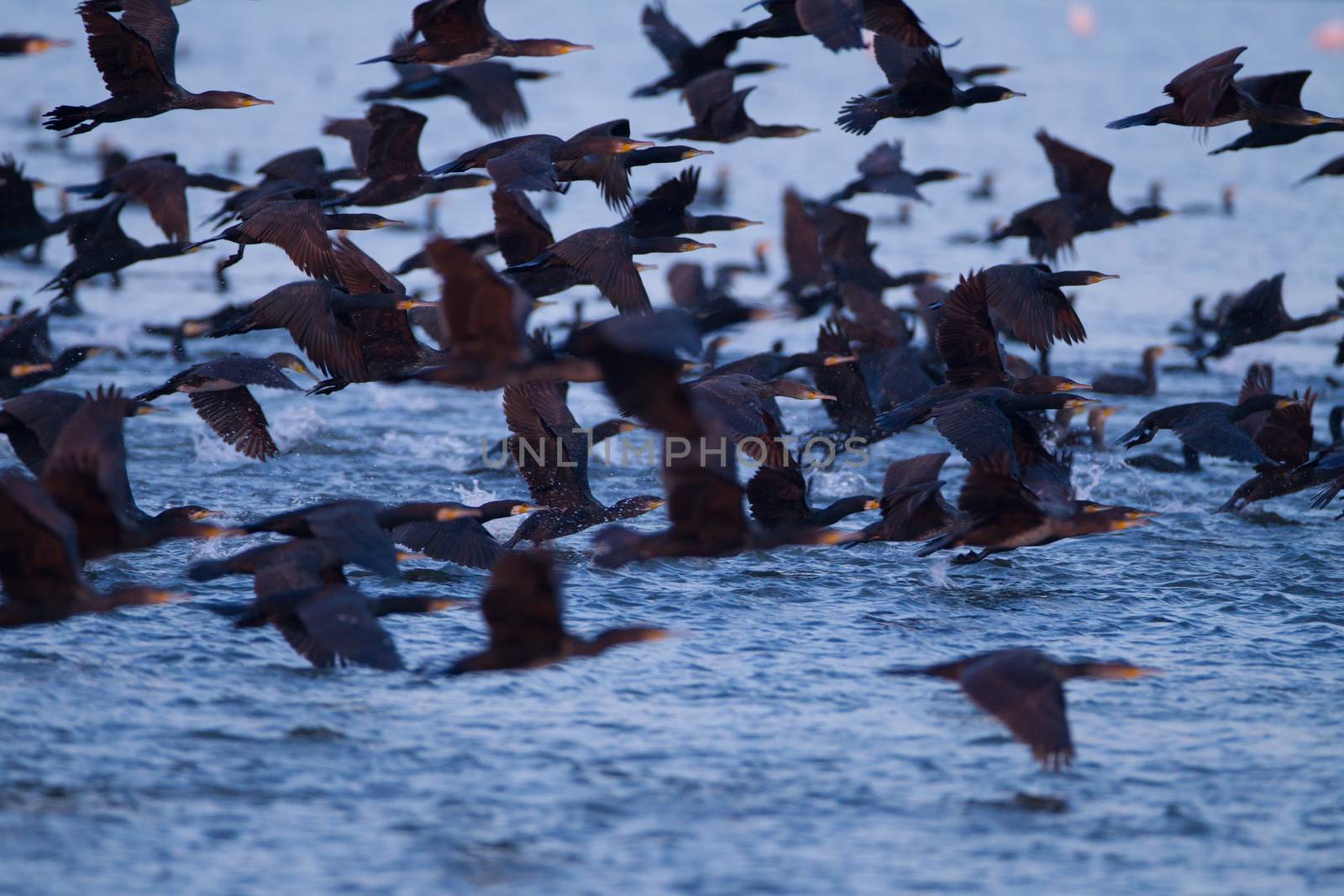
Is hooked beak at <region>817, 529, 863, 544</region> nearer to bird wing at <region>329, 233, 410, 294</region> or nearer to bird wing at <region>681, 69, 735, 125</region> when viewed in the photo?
bird wing at <region>329, 233, 410, 294</region>

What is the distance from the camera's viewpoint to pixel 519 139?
8852 mm

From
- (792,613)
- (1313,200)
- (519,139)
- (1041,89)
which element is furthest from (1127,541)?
(1041,89)

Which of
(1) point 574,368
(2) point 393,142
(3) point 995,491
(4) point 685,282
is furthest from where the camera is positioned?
(4) point 685,282

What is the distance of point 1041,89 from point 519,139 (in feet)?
113

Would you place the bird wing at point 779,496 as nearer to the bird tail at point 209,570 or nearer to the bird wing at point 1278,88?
the bird tail at point 209,570

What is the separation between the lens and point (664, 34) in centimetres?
1245

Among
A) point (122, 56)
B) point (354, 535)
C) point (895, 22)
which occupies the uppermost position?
point (895, 22)

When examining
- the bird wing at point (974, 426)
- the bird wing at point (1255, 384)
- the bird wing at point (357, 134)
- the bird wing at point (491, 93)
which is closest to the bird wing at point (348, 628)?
the bird wing at point (974, 426)

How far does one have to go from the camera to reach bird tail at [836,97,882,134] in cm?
955

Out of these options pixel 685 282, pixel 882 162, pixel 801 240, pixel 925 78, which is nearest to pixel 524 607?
pixel 925 78

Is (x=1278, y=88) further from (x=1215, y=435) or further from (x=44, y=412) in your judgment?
(x=44, y=412)

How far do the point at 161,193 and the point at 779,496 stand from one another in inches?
178

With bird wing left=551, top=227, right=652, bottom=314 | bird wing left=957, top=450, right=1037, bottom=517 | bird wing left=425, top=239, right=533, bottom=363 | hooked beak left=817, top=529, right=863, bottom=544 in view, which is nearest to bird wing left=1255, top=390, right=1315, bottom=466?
bird wing left=957, top=450, right=1037, bottom=517

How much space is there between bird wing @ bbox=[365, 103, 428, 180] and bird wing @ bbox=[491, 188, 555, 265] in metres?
1.29
